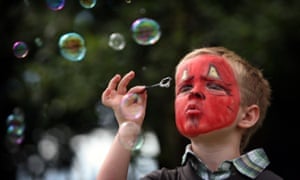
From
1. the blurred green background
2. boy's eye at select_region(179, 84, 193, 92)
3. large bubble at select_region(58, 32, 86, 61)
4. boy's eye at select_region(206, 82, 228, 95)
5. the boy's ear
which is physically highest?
boy's eye at select_region(179, 84, 193, 92)

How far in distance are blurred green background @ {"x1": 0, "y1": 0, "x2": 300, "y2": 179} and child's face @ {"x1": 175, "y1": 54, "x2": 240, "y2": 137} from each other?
9.51 ft

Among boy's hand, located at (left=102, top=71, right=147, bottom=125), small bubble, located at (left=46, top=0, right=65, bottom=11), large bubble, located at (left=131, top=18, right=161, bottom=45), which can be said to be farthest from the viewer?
small bubble, located at (left=46, top=0, right=65, bottom=11)

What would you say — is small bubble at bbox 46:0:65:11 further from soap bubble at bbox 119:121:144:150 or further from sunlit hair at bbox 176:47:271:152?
soap bubble at bbox 119:121:144:150

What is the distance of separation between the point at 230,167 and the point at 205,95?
28 cm

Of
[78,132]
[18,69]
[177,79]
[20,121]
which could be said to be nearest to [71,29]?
[18,69]

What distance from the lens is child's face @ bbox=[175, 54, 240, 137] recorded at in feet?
9.27

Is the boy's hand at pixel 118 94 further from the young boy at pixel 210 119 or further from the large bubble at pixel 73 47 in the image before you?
the large bubble at pixel 73 47

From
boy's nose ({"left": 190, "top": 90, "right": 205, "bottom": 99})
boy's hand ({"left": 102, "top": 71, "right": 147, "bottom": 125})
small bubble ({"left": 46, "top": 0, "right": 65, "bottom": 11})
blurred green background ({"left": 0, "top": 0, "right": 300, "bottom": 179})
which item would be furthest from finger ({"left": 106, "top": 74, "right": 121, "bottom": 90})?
blurred green background ({"left": 0, "top": 0, "right": 300, "bottom": 179})

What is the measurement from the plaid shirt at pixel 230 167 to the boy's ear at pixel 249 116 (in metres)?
0.15

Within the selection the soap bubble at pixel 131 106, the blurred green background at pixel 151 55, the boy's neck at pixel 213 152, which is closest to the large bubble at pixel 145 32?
the soap bubble at pixel 131 106

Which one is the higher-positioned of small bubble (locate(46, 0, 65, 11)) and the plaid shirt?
small bubble (locate(46, 0, 65, 11))

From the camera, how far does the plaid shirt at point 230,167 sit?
2783 millimetres

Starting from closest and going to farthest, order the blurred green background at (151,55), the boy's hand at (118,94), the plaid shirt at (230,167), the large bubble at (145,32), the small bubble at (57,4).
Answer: the plaid shirt at (230,167), the boy's hand at (118,94), the large bubble at (145,32), the small bubble at (57,4), the blurred green background at (151,55)

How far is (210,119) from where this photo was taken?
284 cm
